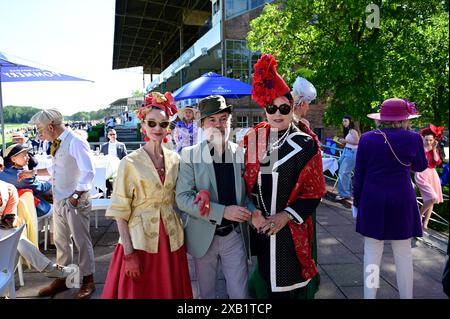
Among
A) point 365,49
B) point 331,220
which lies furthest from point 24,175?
point 365,49

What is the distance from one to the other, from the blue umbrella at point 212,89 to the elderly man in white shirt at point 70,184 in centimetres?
456

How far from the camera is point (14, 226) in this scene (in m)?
3.15

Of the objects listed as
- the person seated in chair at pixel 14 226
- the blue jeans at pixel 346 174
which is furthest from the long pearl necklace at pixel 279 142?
the blue jeans at pixel 346 174

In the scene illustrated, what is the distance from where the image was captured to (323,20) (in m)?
9.10

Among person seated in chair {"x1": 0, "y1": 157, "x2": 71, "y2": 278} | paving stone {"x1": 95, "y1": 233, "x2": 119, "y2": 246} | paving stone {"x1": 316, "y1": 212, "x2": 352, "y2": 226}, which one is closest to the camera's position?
person seated in chair {"x1": 0, "y1": 157, "x2": 71, "y2": 278}

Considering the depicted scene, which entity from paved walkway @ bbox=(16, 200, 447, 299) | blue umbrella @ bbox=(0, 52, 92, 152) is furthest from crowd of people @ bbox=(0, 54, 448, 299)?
blue umbrella @ bbox=(0, 52, 92, 152)

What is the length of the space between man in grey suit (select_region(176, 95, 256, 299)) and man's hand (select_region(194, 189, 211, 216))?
83 millimetres

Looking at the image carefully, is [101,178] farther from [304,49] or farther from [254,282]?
[304,49]

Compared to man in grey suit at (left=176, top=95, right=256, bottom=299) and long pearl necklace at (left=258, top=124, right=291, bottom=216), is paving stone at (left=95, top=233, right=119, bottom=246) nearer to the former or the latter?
man in grey suit at (left=176, top=95, right=256, bottom=299)

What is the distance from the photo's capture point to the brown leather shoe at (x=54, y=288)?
329 cm

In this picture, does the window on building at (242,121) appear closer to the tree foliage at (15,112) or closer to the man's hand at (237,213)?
the tree foliage at (15,112)

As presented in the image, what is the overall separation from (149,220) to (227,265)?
24.1 inches

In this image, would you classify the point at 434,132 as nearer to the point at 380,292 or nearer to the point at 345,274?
the point at 345,274

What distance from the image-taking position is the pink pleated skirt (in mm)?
5062
